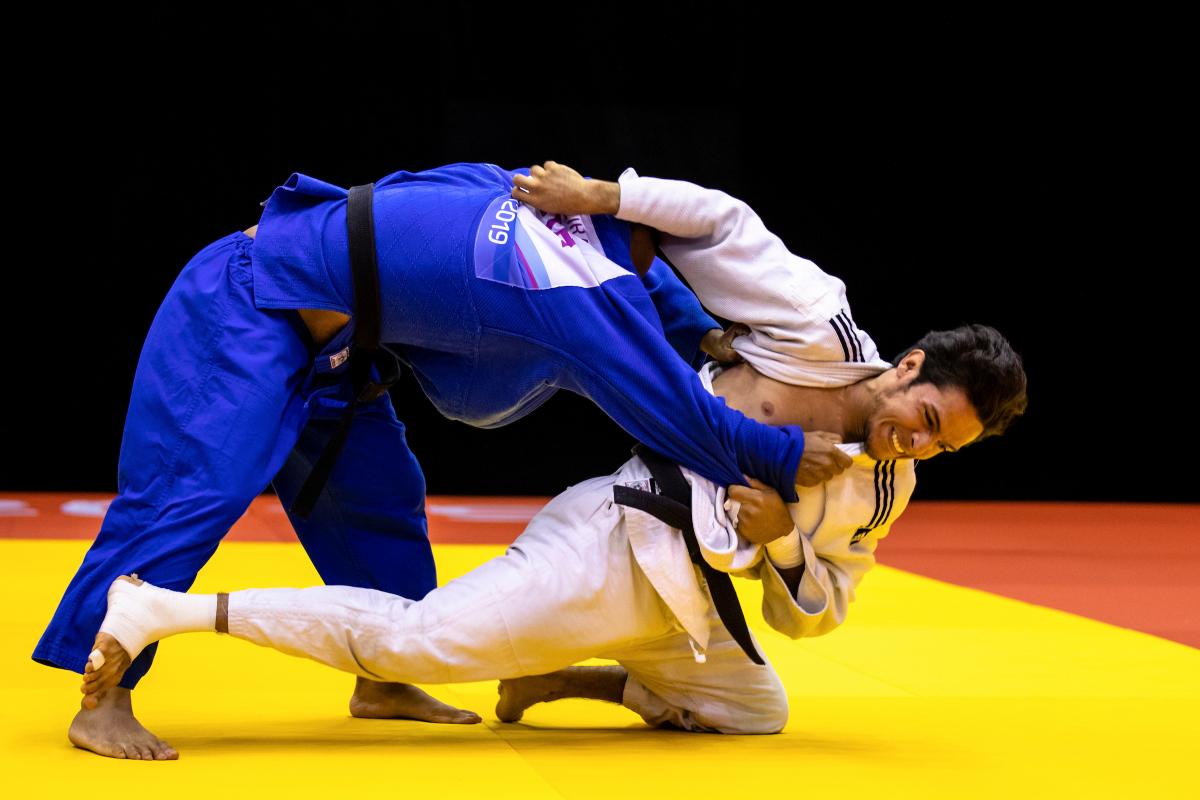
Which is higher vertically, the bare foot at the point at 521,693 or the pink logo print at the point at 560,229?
the pink logo print at the point at 560,229

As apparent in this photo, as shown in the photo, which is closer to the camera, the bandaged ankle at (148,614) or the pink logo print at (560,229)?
the bandaged ankle at (148,614)

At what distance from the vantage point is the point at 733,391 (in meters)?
2.65

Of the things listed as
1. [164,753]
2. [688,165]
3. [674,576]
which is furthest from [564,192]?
[688,165]

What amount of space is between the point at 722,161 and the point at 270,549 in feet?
10.3

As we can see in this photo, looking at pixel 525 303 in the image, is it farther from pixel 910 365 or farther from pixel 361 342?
pixel 910 365

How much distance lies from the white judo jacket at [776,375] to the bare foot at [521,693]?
0.37m

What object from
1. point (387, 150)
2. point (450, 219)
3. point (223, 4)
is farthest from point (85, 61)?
point (450, 219)

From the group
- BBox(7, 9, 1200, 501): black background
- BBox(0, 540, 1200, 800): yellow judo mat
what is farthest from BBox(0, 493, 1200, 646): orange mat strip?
BBox(0, 540, 1200, 800): yellow judo mat

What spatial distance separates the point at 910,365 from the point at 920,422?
12 cm

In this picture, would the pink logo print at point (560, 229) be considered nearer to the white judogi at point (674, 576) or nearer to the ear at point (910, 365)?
the white judogi at point (674, 576)

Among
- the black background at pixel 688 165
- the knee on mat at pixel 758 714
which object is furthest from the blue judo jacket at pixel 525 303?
the black background at pixel 688 165

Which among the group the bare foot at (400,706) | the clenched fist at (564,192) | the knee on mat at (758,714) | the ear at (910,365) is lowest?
the bare foot at (400,706)

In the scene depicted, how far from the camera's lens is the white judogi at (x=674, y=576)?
2363 mm

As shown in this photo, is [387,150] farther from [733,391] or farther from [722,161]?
[733,391]
